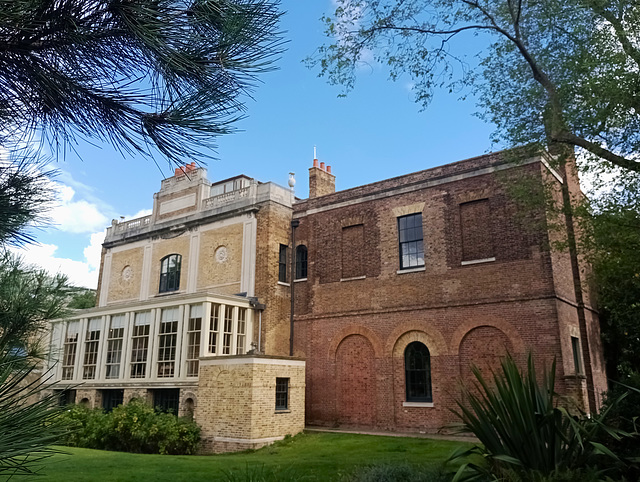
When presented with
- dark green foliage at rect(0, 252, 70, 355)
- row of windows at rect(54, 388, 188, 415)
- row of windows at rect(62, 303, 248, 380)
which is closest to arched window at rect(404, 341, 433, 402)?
row of windows at rect(62, 303, 248, 380)

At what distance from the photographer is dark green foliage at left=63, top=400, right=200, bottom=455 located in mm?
16188

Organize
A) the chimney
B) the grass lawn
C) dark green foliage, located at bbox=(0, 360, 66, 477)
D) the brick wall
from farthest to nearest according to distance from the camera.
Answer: the chimney
the brick wall
the grass lawn
dark green foliage, located at bbox=(0, 360, 66, 477)

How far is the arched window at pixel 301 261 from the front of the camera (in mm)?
21531

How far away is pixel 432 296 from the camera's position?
1769 cm

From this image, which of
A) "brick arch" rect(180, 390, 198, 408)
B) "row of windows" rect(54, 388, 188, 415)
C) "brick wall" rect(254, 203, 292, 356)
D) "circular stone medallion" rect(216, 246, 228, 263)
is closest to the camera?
"brick arch" rect(180, 390, 198, 408)

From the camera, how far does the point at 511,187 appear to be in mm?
14938

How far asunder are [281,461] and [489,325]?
789cm

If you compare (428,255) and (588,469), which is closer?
(588,469)

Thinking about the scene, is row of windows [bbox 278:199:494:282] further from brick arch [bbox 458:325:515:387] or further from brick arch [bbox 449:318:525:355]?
brick arch [bbox 458:325:515:387]

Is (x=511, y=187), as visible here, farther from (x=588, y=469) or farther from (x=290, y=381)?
(x=588, y=469)

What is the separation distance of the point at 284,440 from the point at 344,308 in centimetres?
545

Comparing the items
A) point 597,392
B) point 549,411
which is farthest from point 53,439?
point 597,392

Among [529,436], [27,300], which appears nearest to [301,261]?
[529,436]

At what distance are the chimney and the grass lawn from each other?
423 inches
